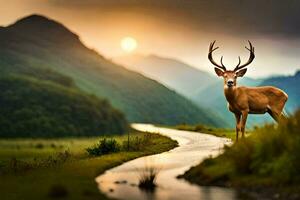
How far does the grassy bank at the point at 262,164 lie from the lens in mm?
20797

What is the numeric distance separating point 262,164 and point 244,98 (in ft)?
39.1

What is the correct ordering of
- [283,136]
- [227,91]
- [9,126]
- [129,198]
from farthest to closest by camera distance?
[9,126] < [227,91] < [283,136] < [129,198]

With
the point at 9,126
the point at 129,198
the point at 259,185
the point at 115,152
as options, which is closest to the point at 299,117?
the point at 259,185

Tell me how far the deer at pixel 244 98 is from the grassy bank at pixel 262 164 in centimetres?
754

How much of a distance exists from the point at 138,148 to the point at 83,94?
5996 inches

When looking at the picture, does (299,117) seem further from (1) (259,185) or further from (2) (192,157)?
(2) (192,157)

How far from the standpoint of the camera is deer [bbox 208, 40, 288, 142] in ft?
110

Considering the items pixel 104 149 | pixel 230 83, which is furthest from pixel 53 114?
pixel 230 83

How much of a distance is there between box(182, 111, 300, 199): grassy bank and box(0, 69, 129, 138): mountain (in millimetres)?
132292

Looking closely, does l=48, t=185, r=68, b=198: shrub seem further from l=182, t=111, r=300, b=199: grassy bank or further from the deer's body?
the deer's body

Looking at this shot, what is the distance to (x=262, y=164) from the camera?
2264 centimetres

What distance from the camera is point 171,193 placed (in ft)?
67.6

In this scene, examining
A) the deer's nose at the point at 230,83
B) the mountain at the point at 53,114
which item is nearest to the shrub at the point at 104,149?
the deer's nose at the point at 230,83

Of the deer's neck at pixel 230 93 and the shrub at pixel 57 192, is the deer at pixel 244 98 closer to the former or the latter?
the deer's neck at pixel 230 93
